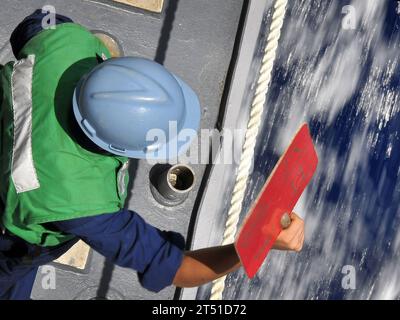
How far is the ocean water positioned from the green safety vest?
4.79 ft

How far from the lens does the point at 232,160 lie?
2533mm

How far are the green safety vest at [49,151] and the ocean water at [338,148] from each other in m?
1.46

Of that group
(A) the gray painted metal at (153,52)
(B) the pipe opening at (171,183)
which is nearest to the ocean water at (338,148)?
(A) the gray painted metal at (153,52)

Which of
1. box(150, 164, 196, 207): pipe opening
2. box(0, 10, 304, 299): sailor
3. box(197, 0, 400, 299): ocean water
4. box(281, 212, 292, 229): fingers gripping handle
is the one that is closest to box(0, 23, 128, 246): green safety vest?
box(0, 10, 304, 299): sailor

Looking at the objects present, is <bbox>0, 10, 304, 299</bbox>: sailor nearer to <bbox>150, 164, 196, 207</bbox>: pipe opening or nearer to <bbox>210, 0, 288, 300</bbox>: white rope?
<bbox>210, 0, 288, 300</bbox>: white rope

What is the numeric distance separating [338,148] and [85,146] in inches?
76.8

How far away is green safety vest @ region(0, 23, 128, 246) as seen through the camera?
1306 millimetres

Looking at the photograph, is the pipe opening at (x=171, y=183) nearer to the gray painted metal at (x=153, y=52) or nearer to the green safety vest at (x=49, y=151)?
the gray painted metal at (x=153, y=52)

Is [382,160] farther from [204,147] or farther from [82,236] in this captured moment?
[82,236]

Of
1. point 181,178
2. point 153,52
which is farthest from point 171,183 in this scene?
point 153,52

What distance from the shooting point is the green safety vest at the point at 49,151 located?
1.31 m
